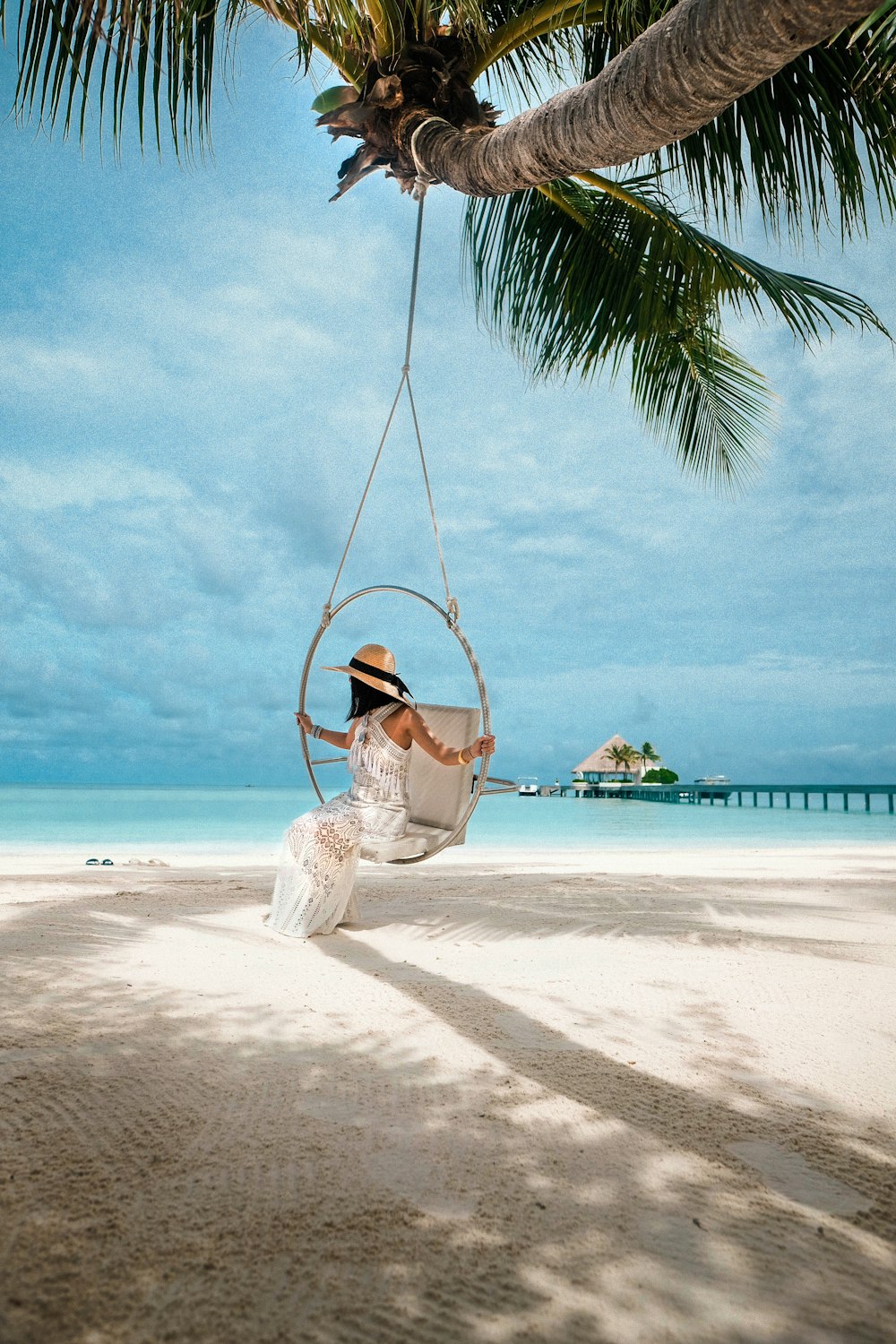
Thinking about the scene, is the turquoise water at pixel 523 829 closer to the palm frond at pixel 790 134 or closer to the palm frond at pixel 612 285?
the palm frond at pixel 612 285

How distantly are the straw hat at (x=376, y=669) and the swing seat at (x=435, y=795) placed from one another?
1.40 feet

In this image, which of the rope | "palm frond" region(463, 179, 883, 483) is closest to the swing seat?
the rope

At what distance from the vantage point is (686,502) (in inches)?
2562

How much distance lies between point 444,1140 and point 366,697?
2.25 meters

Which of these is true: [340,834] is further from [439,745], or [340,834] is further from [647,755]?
[647,755]

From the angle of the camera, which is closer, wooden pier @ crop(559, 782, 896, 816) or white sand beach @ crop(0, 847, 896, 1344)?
white sand beach @ crop(0, 847, 896, 1344)

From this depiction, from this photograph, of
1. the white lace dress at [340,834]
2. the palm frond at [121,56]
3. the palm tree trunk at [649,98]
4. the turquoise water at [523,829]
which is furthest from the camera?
the turquoise water at [523,829]

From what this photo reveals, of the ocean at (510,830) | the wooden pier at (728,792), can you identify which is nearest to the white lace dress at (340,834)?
the ocean at (510,830)

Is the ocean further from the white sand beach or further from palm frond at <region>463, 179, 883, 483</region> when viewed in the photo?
the white sand beach

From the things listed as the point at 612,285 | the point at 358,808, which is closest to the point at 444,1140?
the point at 358,808

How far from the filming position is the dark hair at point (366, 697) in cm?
375

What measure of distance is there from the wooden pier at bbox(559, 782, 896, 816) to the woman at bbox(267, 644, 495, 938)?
25911 millimetres

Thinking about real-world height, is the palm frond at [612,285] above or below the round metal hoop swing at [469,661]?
above

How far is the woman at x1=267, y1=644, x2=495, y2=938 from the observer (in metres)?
3.57
